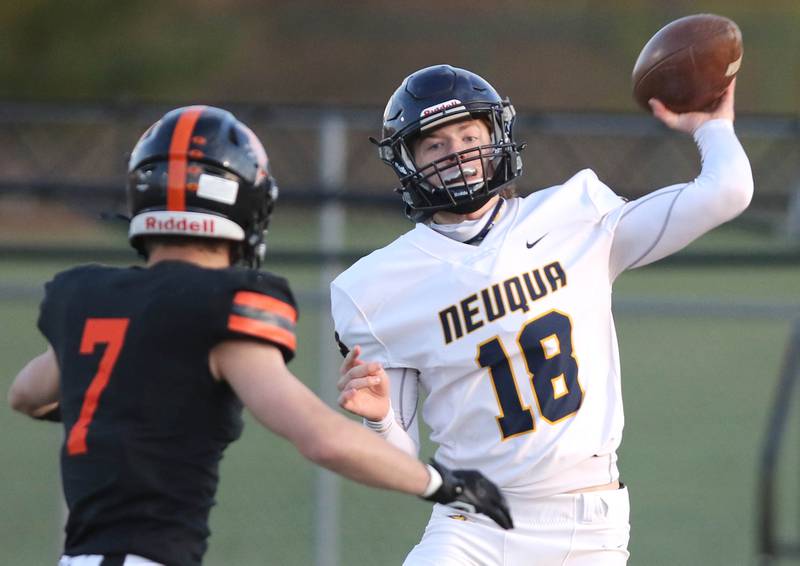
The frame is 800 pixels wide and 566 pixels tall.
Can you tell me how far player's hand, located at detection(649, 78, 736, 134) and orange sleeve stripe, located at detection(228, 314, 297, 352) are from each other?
1.54 metres

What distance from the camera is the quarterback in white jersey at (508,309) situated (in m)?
3.60

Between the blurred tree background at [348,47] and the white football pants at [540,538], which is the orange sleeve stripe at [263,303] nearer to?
the white football pants at [540,538]

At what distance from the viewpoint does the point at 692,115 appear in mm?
3803

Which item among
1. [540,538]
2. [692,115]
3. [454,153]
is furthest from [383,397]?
[692,115]

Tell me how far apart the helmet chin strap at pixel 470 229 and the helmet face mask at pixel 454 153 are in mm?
41

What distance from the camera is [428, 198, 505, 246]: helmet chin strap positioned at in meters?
3.85

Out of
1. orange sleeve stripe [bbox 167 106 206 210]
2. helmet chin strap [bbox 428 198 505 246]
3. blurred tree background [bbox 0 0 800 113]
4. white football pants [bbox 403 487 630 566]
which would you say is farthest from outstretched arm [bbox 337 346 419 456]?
blurred tree background [bbox 0 0 800 113]

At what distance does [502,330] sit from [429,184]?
1.57 ft

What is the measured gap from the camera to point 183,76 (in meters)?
31.4

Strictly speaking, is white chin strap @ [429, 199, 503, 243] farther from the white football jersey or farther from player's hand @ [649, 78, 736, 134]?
player's hand @ [649, 78, 736, 134]

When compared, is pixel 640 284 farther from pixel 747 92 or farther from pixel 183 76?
pixel 183 76

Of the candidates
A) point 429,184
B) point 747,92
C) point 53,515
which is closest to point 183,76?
point 747,92

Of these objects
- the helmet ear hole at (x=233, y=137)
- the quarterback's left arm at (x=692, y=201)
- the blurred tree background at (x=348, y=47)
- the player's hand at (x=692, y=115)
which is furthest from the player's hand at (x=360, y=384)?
the blurred tree background at (x=348, y=47)

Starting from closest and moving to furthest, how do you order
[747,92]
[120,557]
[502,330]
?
[120,557]
[502,330]
[747,92]
